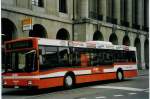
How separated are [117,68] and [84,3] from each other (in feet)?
45.0

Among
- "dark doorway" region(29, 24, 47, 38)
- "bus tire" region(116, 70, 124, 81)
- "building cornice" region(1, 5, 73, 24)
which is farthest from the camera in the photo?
"dark doorway" region(29, 24, 47, 38)

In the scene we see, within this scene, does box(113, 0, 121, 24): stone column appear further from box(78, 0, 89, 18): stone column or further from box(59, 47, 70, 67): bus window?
box(59, 47, 70, 67): bus window

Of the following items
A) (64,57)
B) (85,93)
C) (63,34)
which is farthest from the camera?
(63,34)

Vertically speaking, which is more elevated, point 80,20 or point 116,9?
point 116,9

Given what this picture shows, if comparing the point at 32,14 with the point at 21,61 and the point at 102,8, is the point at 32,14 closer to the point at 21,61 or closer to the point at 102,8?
the point at 102,8

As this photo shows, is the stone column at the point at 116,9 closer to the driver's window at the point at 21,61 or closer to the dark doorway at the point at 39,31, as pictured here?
the dark doorway at the point at 39,31

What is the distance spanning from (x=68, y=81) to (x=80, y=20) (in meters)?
17.0

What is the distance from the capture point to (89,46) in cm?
2194

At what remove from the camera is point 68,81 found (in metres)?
19.8

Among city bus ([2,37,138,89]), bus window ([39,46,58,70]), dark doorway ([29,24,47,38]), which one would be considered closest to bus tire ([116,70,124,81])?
city bus ([2,37,138,89])

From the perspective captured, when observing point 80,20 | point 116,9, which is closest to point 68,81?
point 80,20

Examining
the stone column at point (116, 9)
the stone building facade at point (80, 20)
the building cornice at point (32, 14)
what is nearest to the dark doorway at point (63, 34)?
the stone building facade at point (80, 20)

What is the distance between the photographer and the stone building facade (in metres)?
29.1

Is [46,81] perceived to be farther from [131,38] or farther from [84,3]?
[131,38]
